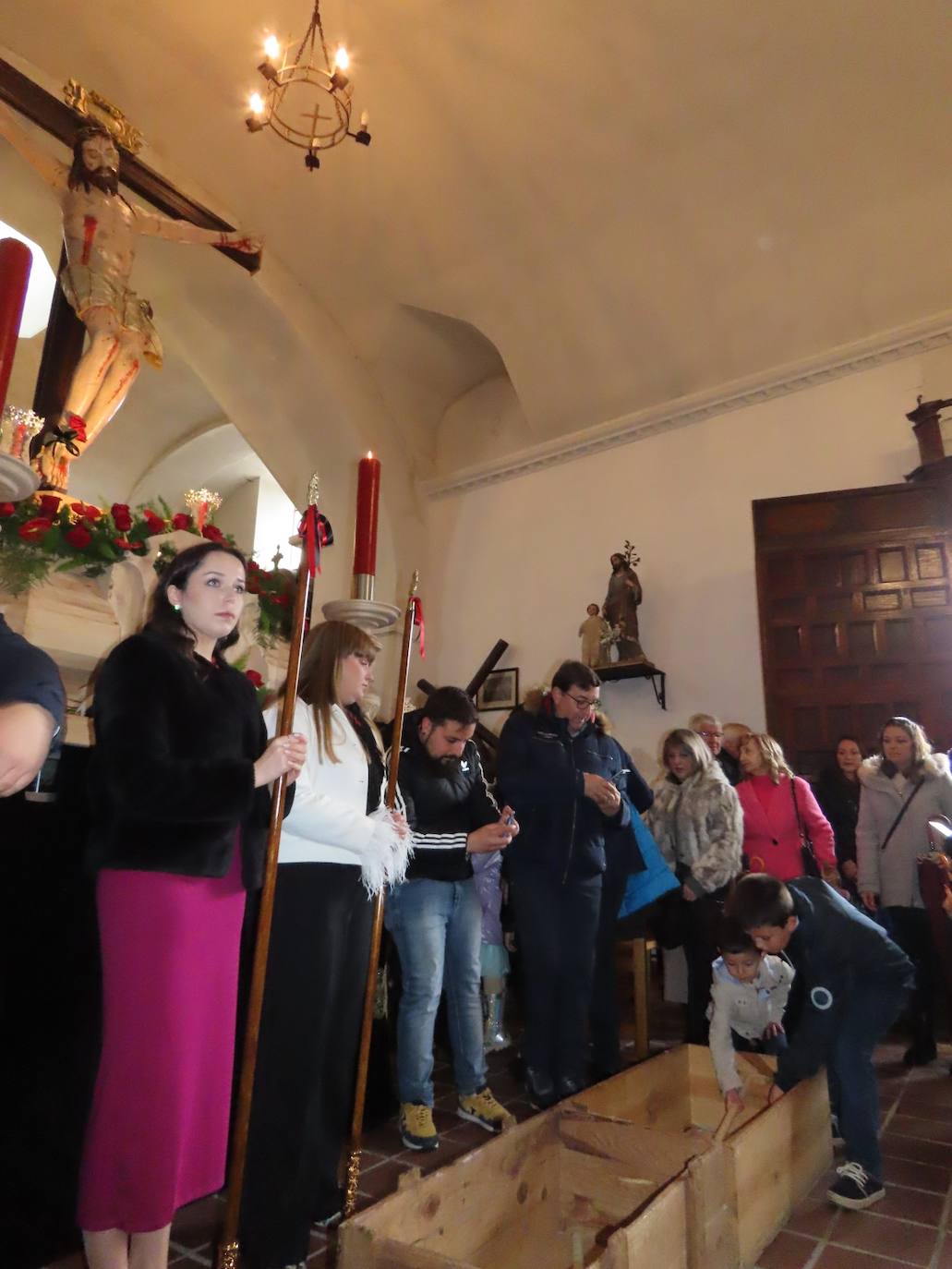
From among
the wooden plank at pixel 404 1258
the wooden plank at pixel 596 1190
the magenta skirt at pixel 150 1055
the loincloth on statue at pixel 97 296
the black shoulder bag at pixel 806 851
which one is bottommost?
the wooden plank at pixel 596 1190

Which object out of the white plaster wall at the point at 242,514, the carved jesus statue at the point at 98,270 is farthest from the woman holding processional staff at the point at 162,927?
the white plaster wall at the point at 242,514

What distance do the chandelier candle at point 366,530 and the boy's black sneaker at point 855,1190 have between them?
1.81 m

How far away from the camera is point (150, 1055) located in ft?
4.37

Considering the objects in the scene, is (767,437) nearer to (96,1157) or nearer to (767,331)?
(767,331)

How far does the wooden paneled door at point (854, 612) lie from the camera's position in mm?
4535

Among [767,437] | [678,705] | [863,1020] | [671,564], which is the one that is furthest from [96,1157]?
[767,437]

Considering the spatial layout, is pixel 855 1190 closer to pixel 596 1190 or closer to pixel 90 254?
pixel 596 1190

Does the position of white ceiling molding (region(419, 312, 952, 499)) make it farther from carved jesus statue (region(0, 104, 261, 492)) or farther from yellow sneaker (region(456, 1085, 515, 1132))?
yellow sneaker (region(456, 1085, 515, 1132))

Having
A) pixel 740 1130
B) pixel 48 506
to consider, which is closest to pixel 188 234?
pixel 48 506

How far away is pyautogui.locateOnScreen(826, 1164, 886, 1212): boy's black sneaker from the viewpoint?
1.94 meters

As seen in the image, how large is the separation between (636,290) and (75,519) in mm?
4786

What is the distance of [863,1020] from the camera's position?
2.14 meters

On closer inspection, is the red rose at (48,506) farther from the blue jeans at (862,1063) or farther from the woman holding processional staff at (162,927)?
the blue jeans at (862,1063)

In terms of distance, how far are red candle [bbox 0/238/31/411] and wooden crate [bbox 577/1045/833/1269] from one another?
201 centimetres
